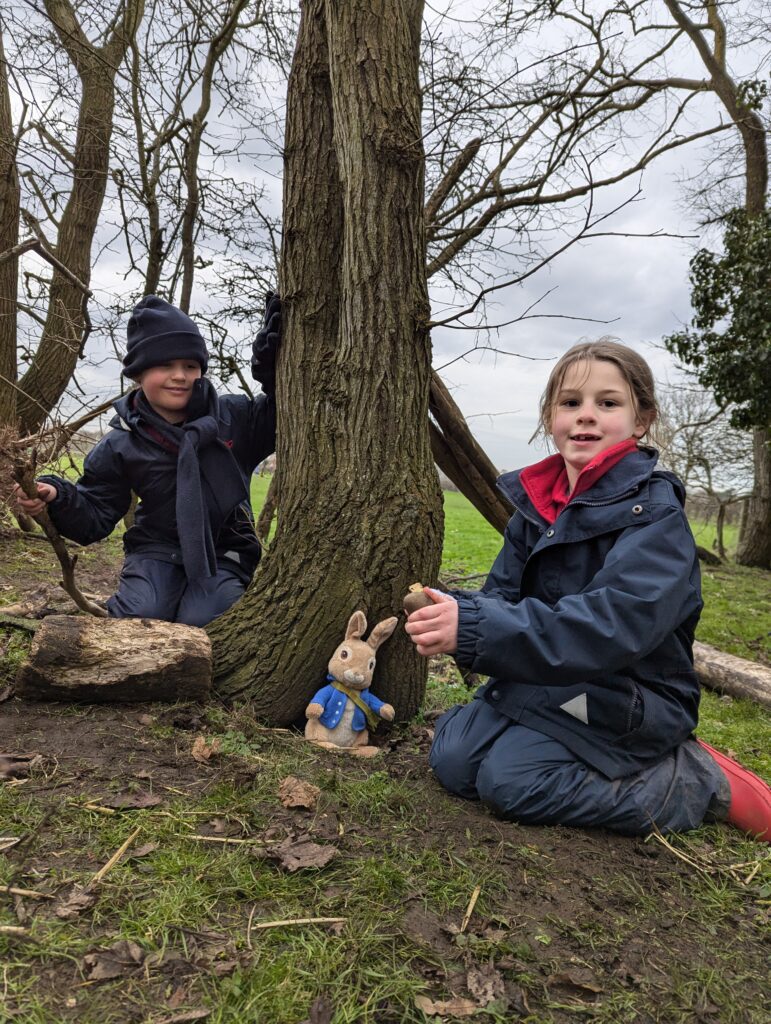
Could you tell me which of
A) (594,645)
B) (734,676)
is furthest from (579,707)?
(734,676)

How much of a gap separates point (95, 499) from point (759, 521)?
15.9 m

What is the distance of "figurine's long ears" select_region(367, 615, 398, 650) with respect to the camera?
2936 mm

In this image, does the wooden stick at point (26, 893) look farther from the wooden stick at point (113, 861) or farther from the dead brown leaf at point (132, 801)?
the dead brown leaf at point (132, 801)

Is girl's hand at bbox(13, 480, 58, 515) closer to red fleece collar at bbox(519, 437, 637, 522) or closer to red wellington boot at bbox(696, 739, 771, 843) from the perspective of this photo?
red fleece collar at bbox(519, 437, 637, 522)

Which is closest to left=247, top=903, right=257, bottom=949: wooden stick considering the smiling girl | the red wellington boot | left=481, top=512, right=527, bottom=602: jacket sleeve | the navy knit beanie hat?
the smiling girl

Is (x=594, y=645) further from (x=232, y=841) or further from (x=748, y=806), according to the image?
(x=232, y=841)

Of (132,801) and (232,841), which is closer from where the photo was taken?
(232,841)

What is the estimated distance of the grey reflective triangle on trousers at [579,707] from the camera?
2.35 meters

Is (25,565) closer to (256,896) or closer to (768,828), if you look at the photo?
(256,896)

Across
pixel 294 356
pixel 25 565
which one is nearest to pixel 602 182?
pixel 294 356

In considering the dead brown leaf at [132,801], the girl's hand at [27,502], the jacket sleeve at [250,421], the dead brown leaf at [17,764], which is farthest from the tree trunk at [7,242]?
the dead brown leaf at [132,801]

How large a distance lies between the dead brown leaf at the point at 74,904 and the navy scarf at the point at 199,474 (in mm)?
1980

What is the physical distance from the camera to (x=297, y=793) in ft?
7.59

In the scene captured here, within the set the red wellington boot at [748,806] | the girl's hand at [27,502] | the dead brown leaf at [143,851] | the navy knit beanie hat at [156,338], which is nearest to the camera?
the dead brown leaf at [143,851]
